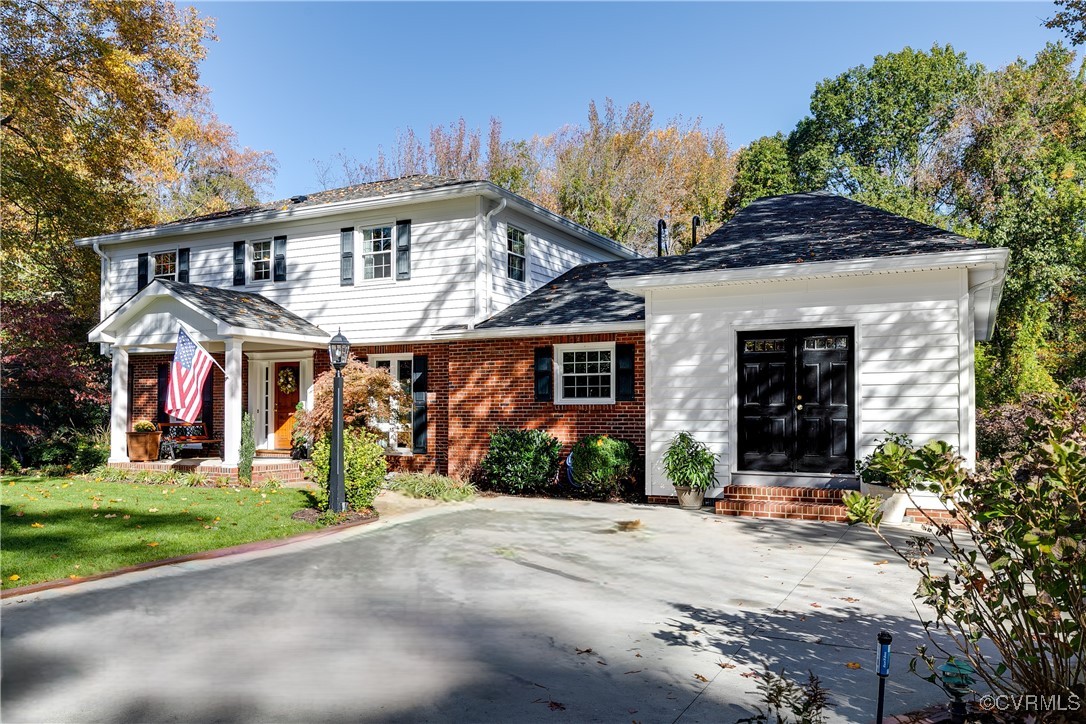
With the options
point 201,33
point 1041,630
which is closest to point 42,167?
point 201,33

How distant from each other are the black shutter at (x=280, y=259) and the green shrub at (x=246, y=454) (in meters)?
4.24

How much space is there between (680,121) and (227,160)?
2209 centimetres

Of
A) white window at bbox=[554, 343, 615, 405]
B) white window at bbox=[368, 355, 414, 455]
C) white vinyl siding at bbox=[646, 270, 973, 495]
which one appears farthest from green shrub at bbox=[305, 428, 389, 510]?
white window at bbox=[368, 355, 414, 455]

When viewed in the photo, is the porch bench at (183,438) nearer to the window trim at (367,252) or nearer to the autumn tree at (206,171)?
the window trim at (367,252)

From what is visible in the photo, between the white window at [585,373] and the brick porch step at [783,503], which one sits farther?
the white window at [585,373]

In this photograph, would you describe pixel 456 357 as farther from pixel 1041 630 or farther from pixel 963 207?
pixel 963 207

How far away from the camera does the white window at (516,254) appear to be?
15.9 m

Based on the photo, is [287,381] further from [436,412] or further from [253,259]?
[436,412]

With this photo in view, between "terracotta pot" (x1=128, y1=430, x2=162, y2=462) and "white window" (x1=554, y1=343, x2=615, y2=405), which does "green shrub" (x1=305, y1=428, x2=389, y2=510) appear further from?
"terracotta pot" (x1=128, y1=430, x2=162, y2=462)

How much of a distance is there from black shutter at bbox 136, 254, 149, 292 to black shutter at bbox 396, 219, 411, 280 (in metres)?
7.39

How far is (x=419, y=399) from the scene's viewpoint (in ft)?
50.1

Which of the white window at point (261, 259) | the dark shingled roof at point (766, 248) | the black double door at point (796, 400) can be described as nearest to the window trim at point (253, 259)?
the white window at point (261, 259)

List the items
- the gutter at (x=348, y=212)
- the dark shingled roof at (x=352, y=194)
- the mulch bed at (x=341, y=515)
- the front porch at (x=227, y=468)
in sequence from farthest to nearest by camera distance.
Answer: the dark shingled roof at (x=352, y=194), the gutter at (x=348, y=212), the front porch at (x=227, y=468), the mulch bed at (x=341, y=515)

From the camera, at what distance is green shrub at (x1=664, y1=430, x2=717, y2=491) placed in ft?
37.3
